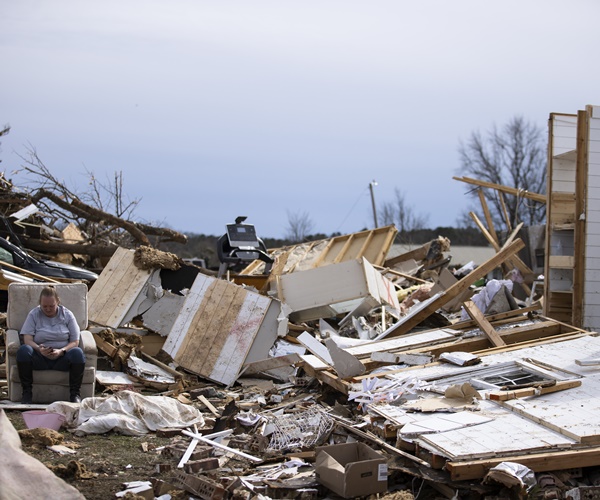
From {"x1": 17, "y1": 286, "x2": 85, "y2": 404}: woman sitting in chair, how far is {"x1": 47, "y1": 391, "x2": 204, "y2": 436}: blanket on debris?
1.71ft

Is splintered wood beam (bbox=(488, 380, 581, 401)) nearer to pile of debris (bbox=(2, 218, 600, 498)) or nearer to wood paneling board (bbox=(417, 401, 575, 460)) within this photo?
pile of debris (bbox=(2, 218, 600, 498))

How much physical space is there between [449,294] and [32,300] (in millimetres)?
5721

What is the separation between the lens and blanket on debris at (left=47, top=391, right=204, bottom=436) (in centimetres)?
773

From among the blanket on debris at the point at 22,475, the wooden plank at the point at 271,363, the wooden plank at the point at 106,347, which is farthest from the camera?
the wooden plank at the point at 106,347

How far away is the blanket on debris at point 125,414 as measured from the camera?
7.73 metres

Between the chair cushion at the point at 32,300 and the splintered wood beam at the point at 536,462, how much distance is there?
5548 mm

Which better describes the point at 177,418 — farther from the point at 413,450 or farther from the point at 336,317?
the point at 336,317

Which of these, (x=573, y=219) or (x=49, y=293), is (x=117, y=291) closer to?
(x=49, y=293)

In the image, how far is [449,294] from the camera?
11.5 m

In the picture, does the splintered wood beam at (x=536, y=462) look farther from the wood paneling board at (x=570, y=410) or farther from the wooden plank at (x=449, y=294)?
the wooden plank at (x=449, y=294)

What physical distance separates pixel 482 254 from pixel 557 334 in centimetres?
3807

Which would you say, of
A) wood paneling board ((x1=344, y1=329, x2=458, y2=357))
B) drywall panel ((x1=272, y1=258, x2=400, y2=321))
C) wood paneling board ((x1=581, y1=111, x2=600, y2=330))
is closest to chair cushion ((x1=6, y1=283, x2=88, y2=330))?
wood paneling board ((x1=344, y1=329, x2=458, y2=357))

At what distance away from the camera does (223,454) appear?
684 centimetres

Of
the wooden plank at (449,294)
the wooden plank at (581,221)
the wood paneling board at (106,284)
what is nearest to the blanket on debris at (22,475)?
the wooden plank at (449,294)
